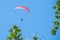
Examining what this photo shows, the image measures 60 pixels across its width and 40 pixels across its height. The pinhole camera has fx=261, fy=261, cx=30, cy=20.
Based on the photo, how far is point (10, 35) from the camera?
80.7ft

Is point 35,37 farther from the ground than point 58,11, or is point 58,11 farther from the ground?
point 35,37

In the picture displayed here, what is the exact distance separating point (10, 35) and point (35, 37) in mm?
2833

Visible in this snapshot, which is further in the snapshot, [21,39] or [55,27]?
[21,39]

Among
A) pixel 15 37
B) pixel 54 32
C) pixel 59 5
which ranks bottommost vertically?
pixel 54 32

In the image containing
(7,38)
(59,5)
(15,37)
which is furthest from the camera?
(7,38)

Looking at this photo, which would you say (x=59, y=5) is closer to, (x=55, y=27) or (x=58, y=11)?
(x=58, y=11)

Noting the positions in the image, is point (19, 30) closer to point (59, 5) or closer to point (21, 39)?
point (21, 39)

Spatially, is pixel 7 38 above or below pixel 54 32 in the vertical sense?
above

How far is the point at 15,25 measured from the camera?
24531mm

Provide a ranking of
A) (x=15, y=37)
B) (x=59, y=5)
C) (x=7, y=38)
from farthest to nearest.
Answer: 1. (x=7, y=38)
2. (x=15, y=37)
3. (x=59, y=5)

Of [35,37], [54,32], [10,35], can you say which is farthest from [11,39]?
[54,32]

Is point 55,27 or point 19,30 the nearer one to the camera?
point 55,27

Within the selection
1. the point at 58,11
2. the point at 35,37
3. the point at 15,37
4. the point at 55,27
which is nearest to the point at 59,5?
the point at 58,11

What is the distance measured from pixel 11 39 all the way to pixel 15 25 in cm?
139
